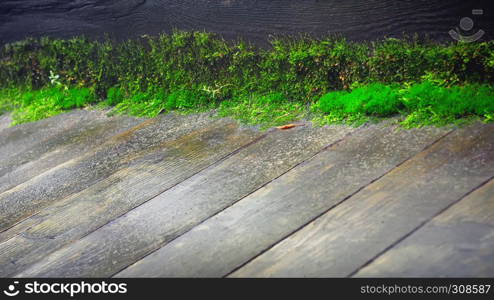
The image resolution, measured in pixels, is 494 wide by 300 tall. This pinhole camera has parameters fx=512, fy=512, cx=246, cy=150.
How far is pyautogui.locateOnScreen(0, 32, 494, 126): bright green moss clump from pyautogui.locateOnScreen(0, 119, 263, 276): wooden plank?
286 mm

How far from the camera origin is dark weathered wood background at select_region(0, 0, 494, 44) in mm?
2801

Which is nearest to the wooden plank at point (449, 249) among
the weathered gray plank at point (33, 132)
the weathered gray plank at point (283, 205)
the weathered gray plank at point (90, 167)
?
the weathered gray plank at point (283, 205)

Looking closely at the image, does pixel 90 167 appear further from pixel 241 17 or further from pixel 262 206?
pixel 241 17

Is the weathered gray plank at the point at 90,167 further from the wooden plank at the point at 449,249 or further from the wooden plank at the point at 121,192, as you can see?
the wooden plank at the point at 449,249

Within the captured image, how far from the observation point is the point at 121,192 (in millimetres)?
2527

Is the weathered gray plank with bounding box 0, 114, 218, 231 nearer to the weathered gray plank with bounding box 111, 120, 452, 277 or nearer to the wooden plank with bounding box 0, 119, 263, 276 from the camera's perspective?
the wooden plank with bounding box 0, 119, 263, 276

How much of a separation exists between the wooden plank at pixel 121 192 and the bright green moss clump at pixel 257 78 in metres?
0.29

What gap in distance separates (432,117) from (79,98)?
8.90ft

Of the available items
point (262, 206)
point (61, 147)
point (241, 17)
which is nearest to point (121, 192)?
point (262, 206)

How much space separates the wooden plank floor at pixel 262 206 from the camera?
5.71ft

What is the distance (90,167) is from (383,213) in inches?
68.5

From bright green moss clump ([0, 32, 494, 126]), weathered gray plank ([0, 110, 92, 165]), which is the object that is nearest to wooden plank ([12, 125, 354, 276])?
bright green moss clump ([0, 32, 494, 126])

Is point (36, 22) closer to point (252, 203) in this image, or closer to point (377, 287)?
point (252, 203)

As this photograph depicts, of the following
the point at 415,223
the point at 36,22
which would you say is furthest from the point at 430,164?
the point at 36,22
